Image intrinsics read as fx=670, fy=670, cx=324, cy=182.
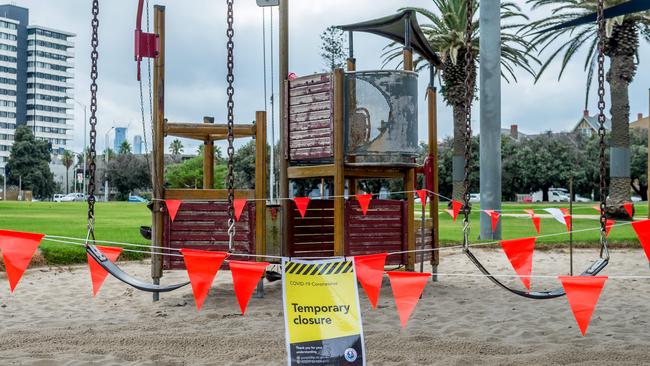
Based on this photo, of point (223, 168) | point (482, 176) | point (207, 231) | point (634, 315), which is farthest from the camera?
point (223, 168)

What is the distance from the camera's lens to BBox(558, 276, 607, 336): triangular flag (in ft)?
16.3

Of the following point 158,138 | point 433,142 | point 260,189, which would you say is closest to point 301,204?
point 260,189

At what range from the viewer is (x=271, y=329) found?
7.10 m

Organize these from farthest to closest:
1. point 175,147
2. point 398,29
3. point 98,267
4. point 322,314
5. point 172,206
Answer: point 175,147, point 398,29, point 172,206, point 98,267, point 322,314

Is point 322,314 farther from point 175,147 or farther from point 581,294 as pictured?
point 175,147

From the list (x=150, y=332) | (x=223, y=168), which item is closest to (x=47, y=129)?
(x=223, y=168)

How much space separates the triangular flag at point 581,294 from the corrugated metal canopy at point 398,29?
6.21m

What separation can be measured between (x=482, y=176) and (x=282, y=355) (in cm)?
1376

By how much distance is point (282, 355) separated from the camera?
5930 millimetres

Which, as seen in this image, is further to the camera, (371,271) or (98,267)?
(98,267)

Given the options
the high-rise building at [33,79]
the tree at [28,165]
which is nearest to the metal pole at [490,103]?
the tree at [28,165]

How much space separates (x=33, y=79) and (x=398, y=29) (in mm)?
170389

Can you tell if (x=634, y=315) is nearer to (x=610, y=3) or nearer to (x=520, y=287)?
(x=520, y=287)

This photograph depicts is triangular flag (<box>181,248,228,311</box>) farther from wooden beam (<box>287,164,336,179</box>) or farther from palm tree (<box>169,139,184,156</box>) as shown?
palm tree (<box>169,139,184,156</box>)
